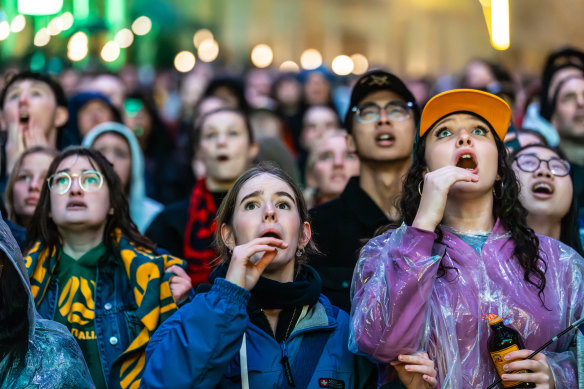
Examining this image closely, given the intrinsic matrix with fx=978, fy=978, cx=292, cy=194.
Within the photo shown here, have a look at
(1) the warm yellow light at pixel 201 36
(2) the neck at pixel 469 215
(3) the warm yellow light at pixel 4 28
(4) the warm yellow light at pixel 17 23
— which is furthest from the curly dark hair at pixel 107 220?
(1) the warm yellow light at pixel 201 36

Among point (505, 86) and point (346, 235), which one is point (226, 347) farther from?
point (505, 86)

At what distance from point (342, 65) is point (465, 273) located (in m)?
12.0

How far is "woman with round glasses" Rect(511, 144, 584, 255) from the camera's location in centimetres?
513

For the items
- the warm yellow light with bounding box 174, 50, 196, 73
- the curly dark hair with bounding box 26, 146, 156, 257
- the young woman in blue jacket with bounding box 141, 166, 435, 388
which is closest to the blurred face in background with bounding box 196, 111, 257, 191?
the curly dark hair with bounding box 26, 146, 156, 257

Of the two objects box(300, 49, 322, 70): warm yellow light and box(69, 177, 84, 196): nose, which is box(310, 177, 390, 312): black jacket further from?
box(300, 49, 322, 70): warm yellow light

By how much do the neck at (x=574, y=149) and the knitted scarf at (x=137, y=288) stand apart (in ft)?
10.9

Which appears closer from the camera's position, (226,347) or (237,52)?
(226,347)

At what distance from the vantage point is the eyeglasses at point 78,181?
5.02m

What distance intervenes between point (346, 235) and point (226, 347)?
5.82 feet

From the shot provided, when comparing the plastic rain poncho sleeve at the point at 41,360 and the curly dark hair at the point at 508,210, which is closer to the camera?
the plastic rain poncho sleeve at the point at 41,360

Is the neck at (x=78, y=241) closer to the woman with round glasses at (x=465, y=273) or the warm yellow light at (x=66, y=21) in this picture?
the woman with round glasses at (x=465, y=273)

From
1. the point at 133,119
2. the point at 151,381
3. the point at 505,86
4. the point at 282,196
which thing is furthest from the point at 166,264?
the point at 505,86

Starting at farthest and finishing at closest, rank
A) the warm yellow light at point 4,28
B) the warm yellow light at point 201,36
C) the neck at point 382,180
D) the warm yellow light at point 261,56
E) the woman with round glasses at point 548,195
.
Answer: the warm yellow light at point 261,56 < the warm yellow light at point 201,36 < the warm yellow light at point 4,28 < the neck at point 382,180 < the woman with round glasses at point 548,195

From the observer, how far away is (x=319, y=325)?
4141 millimetres
